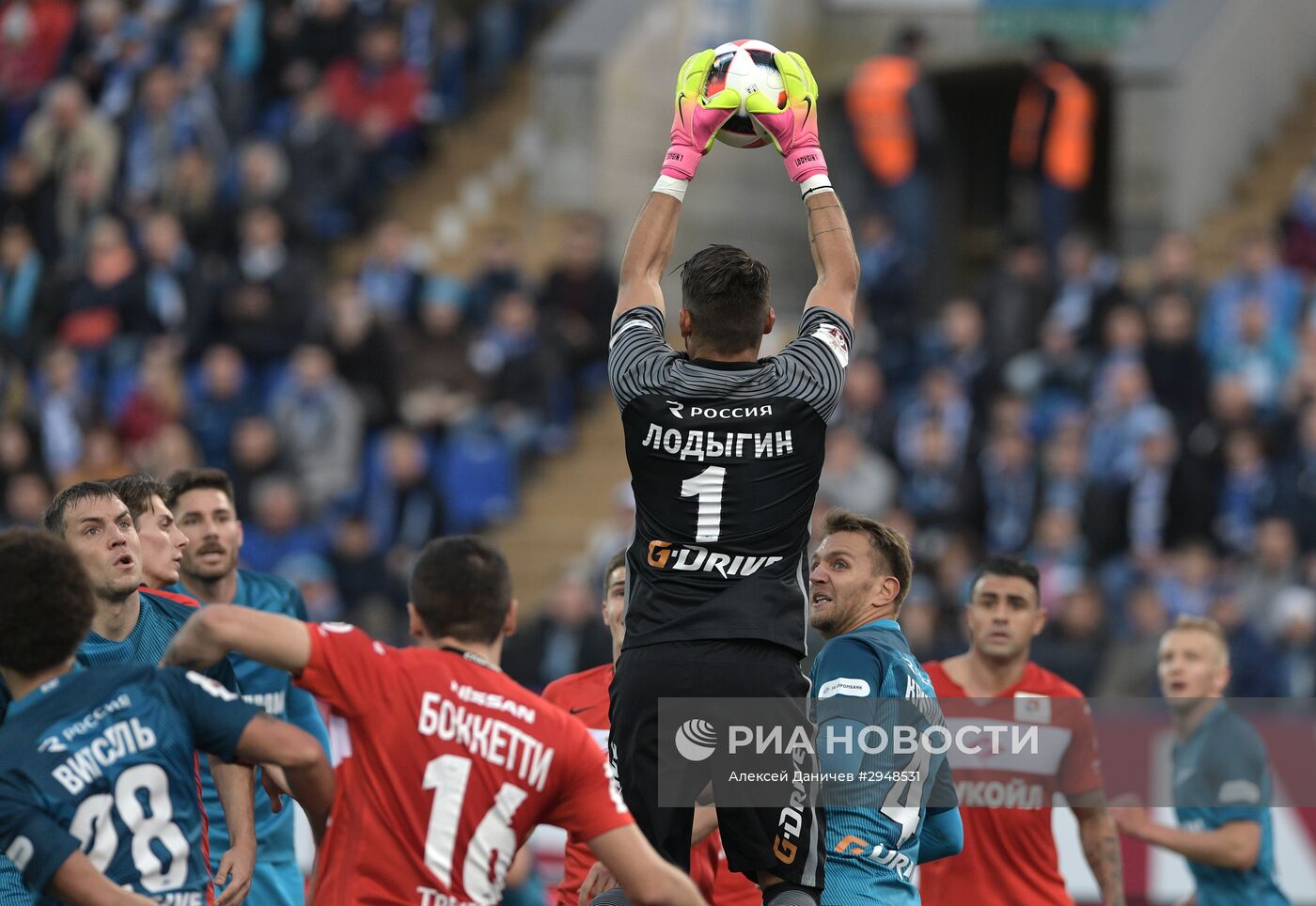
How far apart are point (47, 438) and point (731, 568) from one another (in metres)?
12.8

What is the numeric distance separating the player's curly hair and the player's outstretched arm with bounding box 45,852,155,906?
0.56 m

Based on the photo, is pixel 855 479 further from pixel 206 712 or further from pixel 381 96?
pixel 206 712

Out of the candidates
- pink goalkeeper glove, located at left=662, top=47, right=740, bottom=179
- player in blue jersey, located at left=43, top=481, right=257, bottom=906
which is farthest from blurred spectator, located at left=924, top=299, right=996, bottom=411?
player in blue jersey, located at left=43, top=481, right=257, bottom=906

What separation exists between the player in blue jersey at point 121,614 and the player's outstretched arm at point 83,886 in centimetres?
144

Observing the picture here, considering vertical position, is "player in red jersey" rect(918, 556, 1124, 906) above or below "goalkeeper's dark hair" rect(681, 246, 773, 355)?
below

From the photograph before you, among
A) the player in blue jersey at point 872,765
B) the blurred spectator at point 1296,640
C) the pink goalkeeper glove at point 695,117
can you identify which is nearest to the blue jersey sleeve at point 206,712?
the player in blue jersey at point 872,765

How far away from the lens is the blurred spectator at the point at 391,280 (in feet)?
61.8

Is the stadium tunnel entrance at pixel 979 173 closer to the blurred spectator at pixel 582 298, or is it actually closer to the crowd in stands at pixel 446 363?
the crowd in stands at pixel 446 363

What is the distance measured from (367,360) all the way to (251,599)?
9.40 m

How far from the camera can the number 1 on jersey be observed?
A: 254 inches

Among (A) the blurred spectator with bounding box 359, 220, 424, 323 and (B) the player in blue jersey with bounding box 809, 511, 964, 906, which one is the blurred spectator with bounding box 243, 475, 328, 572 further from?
(B) the player in blue jersey with bounding box 809, 511, 964, 906

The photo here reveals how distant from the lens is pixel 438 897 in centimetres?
597

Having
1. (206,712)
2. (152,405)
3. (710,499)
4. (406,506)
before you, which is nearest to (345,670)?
(206,712)

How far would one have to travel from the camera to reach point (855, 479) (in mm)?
15906
